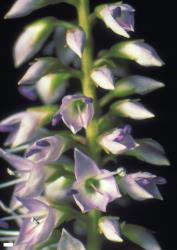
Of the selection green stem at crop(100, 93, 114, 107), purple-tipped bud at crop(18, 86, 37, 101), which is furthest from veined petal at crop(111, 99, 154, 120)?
purple-tipped bud at crop(18, 86, 37, 101)

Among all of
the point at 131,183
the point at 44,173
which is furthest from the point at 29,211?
the point at 131,183

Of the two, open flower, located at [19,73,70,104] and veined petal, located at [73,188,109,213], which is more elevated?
open flower, located at [19,73,70,104]

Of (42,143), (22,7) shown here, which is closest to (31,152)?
(42,143)

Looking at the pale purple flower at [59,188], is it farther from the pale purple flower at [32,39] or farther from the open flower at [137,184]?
the pale purple flower at [32,39]

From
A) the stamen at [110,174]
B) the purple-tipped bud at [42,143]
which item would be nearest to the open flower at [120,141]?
the stamen at [110,174]

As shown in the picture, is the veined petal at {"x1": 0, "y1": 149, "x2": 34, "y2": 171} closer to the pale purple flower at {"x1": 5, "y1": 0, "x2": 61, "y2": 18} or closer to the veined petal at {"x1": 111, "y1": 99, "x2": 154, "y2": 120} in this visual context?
the veined petal at {"x1": 111, "y1": 99, "x2": 154, "y2": 120}

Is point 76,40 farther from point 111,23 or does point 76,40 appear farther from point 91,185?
point 91,185
